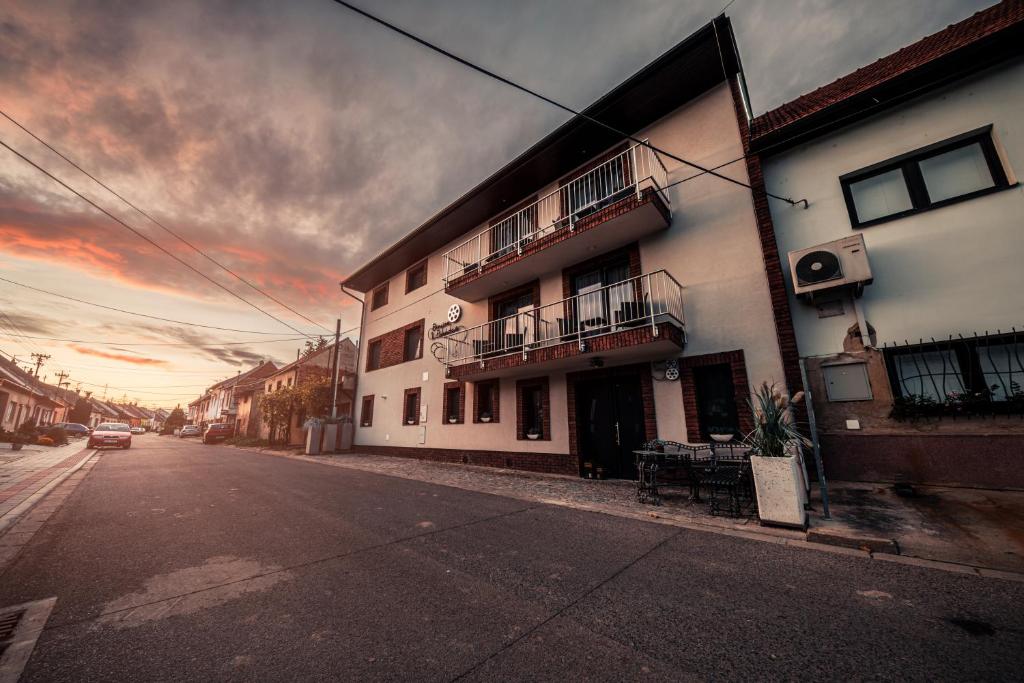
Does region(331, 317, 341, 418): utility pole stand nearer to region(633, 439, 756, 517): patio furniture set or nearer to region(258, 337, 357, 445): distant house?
region(258, 337, 357, 445): distant house

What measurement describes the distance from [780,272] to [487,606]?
Result: 784 centimetres

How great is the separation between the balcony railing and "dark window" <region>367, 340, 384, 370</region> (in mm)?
6465

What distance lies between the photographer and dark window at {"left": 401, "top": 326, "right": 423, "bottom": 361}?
51.2 feet

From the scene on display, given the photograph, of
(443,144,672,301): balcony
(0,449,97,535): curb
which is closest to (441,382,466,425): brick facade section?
(443,144,672,301): balcony

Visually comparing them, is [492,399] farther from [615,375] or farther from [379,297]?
[379,297]

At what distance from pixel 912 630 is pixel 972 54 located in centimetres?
948

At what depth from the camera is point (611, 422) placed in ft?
30.0

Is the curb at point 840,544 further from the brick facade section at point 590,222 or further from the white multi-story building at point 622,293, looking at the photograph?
the brick facade section at point 590,222

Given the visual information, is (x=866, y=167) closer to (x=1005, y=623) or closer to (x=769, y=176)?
(x=769, y=176)

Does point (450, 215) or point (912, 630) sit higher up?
point (450, 215)

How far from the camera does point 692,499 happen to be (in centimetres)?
623

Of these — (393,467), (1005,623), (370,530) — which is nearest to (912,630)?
(1005,623)

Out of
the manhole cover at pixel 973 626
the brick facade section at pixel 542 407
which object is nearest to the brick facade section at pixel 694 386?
the brick facade section at pixel 542 407

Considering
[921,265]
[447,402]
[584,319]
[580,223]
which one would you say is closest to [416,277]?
[447,402]
